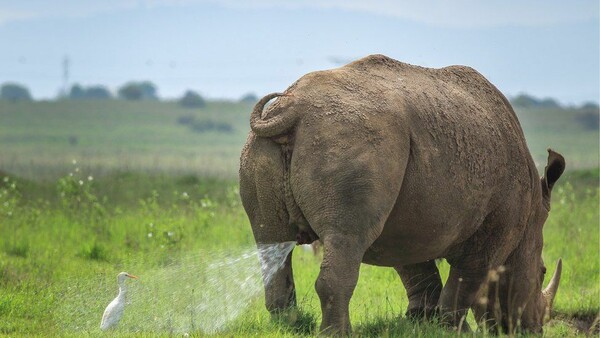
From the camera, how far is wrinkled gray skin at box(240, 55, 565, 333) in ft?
25.4

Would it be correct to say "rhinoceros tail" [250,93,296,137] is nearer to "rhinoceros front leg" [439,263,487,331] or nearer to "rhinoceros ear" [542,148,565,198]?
"rhinoceros front leg" [439,263,487,331]

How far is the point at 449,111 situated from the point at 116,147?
6144 cm

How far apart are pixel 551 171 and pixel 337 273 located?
3.19 meters

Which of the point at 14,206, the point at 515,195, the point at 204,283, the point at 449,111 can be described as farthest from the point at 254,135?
the point at 14,206

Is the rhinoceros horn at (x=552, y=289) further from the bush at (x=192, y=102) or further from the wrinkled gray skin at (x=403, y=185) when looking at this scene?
the bush at (x=192, y=102)

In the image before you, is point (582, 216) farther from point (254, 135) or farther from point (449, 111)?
point (254, 135)

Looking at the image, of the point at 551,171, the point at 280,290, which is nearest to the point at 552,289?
the point at 551,171

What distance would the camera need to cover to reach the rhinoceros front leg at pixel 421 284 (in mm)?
10071

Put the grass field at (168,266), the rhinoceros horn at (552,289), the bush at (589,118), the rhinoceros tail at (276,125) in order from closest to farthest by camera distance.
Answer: the rhinoceros tail at (276,125) < the grass field at (168,266) < the rhinoceros horn at (552,289) < the bush at (589,118)

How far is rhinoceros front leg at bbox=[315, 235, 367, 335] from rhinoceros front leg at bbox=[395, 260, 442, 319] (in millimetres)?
2354

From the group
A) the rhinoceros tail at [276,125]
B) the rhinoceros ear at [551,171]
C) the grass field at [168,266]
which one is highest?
the rhinoceros tail at [276,125]

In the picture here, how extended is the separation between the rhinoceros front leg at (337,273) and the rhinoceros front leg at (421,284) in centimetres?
235

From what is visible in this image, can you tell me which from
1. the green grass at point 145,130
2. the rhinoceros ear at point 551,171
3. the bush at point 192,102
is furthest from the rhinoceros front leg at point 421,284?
the bush at point 192,102

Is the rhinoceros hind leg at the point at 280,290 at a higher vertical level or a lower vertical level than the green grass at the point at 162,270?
higher
